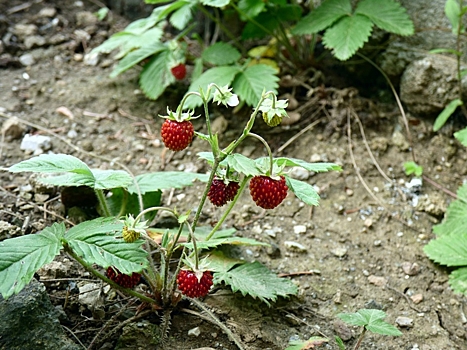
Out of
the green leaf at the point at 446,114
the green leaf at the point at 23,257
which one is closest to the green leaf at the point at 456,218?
the green leaf at the point at 446,114

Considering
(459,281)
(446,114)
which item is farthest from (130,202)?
(446,114)

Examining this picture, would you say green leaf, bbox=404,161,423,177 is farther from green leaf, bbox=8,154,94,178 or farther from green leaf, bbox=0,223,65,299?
green leaf, bbox=0,223,65,299

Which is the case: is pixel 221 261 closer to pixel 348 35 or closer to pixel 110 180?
pixel 110 180

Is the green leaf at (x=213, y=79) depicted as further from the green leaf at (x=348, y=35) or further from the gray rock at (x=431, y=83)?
the gray rock at (x=431, y=83)

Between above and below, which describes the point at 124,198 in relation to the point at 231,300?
above

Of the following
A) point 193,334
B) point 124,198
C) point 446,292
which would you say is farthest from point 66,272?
point 446,292

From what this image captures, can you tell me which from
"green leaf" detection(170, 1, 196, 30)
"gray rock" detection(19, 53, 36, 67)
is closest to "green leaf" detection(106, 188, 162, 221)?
"green leaf" detection(170, 1, 196, 30)

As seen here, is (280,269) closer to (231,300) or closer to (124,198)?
(231,300)
